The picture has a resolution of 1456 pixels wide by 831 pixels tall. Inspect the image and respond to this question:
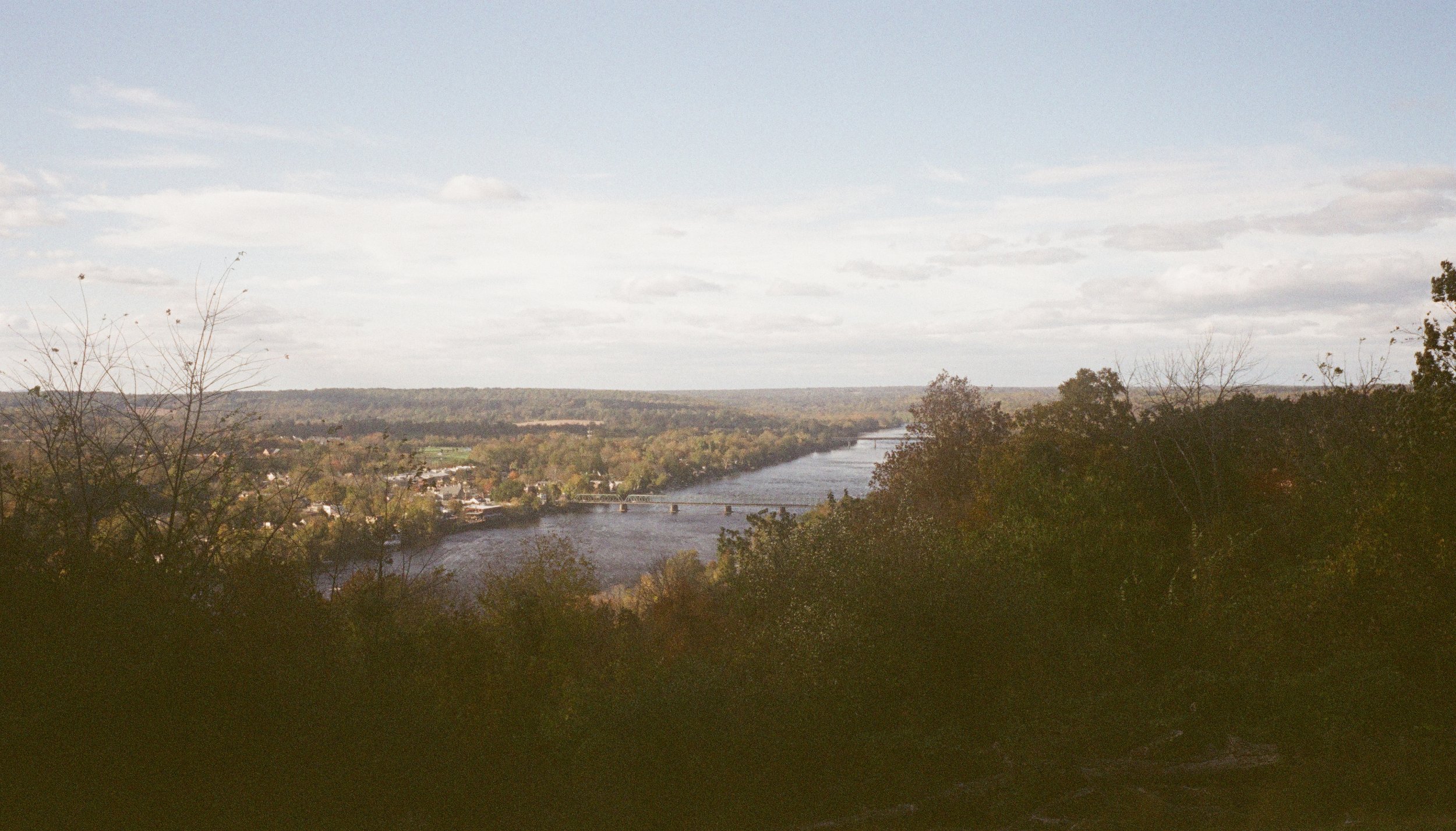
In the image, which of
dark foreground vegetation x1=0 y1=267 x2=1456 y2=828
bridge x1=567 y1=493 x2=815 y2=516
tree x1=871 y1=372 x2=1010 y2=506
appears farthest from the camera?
bridge x1=567 y1=493 x2=815 y2=516

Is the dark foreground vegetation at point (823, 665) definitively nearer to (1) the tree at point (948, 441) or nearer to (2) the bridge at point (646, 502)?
(1) the tree at point (948, 441)

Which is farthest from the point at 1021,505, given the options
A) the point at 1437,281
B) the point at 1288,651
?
the point at 1437,281

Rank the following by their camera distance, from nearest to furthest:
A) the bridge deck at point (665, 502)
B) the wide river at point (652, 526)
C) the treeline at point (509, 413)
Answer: the wide river at point (652, 526) < the treeline at point (509, 413) < the bridge deck at point (665, 502)

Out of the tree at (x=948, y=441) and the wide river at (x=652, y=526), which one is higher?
the tree at (x=948, y=441)

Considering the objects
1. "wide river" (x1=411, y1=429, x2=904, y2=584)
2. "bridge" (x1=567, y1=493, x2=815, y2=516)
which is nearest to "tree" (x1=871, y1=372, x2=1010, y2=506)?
"wide river" (x1=411, y1=429, x2=904, y2=584)

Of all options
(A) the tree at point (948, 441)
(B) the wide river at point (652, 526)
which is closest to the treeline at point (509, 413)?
(B) the wide river at point (652, 526)

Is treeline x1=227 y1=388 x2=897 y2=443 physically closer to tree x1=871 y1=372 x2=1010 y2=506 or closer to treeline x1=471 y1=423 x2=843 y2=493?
treeline x1=471 y1=423 x2=843 y2=493
